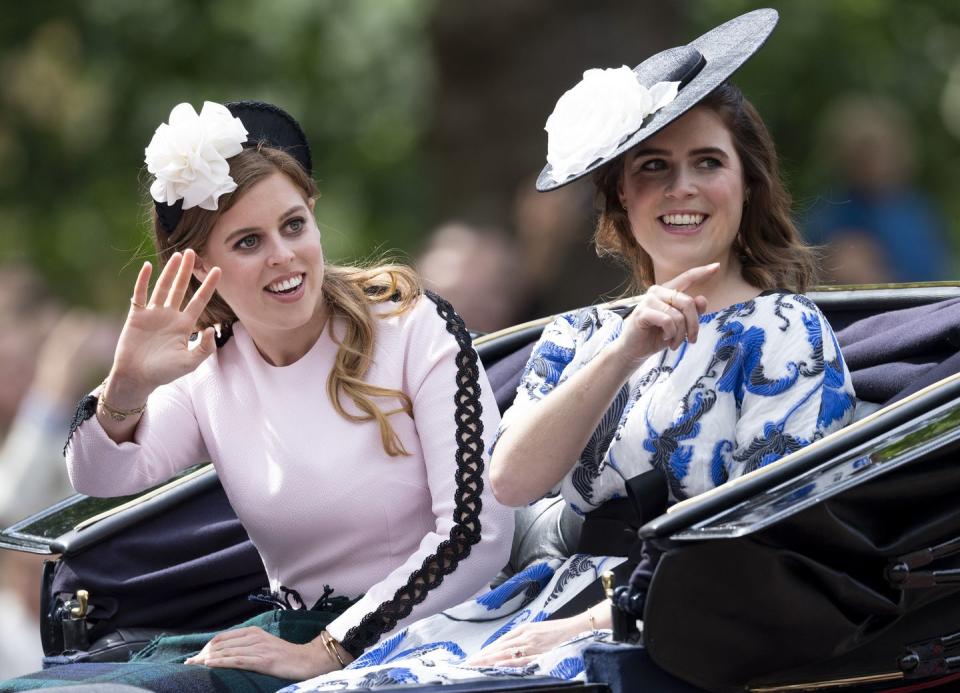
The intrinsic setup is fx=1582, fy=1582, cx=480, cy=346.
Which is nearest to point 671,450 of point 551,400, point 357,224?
point 551,400

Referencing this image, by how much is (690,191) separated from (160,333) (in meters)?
1.01

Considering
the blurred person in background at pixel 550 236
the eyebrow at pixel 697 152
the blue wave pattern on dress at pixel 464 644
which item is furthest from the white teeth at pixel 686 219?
the blurred person in background at pixel 550 236

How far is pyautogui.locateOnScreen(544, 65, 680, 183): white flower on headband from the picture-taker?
274cm

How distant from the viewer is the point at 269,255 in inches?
117

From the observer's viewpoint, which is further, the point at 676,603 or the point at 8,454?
the point at 8,454

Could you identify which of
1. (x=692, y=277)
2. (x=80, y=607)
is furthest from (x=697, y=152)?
(x=80, y=607)

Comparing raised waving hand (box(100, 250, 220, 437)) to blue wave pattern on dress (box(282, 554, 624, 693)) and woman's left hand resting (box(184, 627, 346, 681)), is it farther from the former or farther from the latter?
blue wave pattern on dress (box(282, 554, 624, 693))

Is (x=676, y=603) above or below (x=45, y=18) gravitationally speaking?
below

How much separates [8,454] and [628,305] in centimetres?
321

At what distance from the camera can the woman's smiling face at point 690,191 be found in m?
2.77

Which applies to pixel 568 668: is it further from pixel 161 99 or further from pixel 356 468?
pixel 161 99

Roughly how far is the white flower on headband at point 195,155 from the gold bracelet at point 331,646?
0.83 metres

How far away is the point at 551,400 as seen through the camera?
2.66 m

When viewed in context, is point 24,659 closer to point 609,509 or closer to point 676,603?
point 609,509
